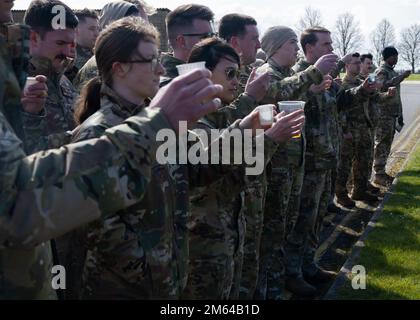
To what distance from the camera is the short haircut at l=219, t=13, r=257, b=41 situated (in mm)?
5105

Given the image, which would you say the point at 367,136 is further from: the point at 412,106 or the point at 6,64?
the point at 412,106

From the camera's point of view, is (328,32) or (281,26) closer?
(281,26)

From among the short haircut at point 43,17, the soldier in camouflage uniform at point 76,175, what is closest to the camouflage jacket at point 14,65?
the soldier in camouflage uniform at point 76,175

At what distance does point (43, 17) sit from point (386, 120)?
8350 millimetres

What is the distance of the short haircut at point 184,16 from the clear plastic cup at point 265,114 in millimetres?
1537

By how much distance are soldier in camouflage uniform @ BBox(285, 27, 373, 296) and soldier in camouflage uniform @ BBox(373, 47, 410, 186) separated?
427 centimetres

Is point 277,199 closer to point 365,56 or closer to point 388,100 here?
point 388,100

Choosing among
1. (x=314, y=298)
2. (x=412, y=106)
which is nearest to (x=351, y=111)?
(x=314, y=298)

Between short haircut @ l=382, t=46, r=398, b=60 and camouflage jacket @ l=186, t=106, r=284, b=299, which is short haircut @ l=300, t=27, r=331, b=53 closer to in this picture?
camouflage jacket @ l=186, t=106, r=284, b=299

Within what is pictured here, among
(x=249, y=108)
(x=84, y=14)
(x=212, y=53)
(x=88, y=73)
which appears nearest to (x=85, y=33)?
(x=84, y=14)

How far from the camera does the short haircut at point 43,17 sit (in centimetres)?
368

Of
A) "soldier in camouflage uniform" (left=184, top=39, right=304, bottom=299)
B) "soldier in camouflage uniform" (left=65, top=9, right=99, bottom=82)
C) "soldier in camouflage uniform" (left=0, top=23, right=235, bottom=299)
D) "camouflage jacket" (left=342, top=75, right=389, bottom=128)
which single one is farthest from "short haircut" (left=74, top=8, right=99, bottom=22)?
"camouflage jacket" (left=342, top=75, right=389, bottom=128)

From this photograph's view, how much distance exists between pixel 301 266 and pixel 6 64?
4558mm

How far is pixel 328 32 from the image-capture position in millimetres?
6426
